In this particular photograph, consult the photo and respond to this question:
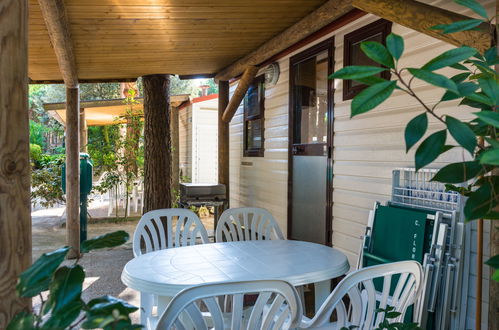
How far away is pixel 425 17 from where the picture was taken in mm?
2502

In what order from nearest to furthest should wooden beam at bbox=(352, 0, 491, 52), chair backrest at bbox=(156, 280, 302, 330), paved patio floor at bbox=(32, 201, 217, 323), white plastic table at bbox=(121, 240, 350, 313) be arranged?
chair backrest at bbox=(156, 280, 302, 330) → white plastic table at bbox=(121, 240, 350, 313) → wooden beam at bbox=(352, 0, 491, 52) → paved patio floor at bbox=(32, 201, 217, 323)

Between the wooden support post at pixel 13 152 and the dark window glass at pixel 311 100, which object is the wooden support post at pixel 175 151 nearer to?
the dark window glass at pixel 311 100

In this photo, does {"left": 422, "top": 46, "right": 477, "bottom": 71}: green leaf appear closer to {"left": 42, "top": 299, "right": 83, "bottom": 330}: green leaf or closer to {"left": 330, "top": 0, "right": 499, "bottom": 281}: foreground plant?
{"left": 330, "top": 0, "right": 499, "bottom": 281}: foreground plant

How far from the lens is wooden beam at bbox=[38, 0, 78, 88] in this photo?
137 inches

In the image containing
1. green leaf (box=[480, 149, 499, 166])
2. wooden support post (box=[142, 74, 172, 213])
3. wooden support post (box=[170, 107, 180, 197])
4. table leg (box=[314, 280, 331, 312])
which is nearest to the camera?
green leaf (box=[480, 149, 499, 166])

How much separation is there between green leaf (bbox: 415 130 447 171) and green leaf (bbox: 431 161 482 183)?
123mm

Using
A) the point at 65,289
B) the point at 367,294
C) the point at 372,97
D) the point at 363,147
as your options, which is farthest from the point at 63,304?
the point at 363,147

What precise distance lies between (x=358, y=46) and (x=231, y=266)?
8.00ft

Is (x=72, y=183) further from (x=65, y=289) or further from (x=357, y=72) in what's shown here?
(x=357, y=72)

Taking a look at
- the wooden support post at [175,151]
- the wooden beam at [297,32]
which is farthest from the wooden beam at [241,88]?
the wooden support post at [175,151]

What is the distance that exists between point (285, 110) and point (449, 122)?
460 cm

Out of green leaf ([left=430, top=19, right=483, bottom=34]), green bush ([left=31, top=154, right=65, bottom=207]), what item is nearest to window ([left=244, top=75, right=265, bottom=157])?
green bush ([left=31, top=154, right=65, bottom=207])

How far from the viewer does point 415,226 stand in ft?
9.50

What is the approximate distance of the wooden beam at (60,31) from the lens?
3492 millimetres
